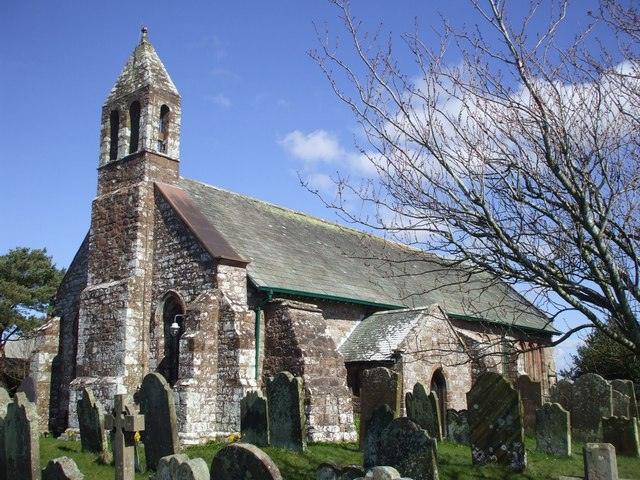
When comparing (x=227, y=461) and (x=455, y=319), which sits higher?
(x=455, y=319)

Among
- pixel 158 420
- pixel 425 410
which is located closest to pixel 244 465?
pixel 158 420

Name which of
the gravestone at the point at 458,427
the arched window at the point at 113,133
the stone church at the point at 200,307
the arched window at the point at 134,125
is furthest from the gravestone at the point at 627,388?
the arched window at the point at 113,133

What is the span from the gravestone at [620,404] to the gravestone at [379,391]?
597 cm

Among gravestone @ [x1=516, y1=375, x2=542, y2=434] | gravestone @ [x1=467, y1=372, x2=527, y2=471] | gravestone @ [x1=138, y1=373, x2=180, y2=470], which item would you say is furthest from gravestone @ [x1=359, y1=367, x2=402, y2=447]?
gravestone @ [x1=516, y1=375, x2=542, y2=434]

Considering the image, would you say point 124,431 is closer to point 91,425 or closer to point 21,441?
point 21,441

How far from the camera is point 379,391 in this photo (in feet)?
41.3

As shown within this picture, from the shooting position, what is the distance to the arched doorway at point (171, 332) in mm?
16766

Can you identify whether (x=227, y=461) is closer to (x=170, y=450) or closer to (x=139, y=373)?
(x=170, y=450)

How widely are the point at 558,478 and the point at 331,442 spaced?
5.34 meters

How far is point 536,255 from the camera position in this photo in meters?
7.02

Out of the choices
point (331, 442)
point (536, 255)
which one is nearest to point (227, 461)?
point (536, 255)

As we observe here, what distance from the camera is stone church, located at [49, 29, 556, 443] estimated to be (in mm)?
15305

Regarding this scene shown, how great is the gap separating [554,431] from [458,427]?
2.07 meters

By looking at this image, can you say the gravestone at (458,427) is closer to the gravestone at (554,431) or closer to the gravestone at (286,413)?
the gravestone at (554,431)
